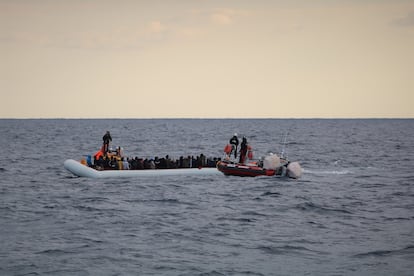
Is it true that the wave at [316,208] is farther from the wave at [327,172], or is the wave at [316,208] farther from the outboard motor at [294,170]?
the wave at [327,172]

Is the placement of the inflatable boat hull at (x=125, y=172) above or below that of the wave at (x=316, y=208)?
above

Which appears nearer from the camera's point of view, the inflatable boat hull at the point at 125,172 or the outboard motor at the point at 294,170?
the inflatable boat hull at the point at 125,172

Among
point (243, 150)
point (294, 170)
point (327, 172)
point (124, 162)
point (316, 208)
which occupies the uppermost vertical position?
point (243, 150)

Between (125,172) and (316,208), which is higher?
(125,172)

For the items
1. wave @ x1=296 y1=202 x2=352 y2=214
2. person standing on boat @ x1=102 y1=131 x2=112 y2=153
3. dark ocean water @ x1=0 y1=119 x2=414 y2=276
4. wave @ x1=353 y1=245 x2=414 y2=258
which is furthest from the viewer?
person standing on boat @ x1=102 y1=131 x2=112 y2=153

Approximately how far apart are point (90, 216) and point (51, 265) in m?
7.79

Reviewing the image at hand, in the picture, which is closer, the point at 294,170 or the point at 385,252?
the point at 385,252

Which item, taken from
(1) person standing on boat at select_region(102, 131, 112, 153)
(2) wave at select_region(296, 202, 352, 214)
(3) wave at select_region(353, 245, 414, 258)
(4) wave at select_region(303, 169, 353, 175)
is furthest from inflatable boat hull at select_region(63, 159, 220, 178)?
(3) wave at select_region(353, 245, 414, 258)

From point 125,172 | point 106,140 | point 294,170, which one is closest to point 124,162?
point 125,172

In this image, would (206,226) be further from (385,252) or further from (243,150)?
(243,150)

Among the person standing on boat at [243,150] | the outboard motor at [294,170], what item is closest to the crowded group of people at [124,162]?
the person standing on boat at [243,150]

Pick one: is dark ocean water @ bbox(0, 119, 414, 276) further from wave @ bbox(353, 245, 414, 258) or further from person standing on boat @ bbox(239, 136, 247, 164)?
person standing on boat @ bbox(239, 136, 247, 164)

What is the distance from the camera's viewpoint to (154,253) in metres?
→ 19.2

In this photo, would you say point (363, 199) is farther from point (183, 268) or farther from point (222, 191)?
point (183, 268)
